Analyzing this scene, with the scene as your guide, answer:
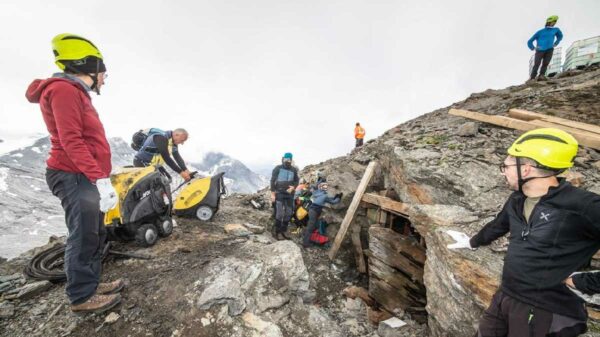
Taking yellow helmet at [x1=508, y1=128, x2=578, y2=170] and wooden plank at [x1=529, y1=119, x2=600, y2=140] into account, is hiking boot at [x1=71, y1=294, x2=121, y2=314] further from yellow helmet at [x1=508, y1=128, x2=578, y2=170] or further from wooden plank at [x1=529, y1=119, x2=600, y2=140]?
wooden plank at [x1=529, y1=119, x2=600, y2=140]

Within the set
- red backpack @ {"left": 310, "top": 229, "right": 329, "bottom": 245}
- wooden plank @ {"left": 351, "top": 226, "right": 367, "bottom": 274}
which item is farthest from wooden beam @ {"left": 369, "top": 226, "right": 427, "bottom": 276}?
red backpack @ {"left": 310, "top": 229, "right": 329, "bottom": 245}

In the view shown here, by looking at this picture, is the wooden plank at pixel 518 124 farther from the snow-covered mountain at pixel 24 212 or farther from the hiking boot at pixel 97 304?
the snow-covered mountain at pixel 24 212

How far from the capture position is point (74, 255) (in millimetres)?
2598

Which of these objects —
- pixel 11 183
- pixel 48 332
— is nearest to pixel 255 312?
pixel 48 332

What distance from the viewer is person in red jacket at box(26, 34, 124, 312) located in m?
2.46

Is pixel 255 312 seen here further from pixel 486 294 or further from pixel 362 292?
pixel 362 292

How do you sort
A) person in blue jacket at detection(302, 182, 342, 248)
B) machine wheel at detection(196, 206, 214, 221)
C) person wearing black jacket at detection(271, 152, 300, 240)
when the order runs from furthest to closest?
person wearing black jacket at detection(271, 152, 300, 240)
person in blue jacket at detection(302, 182, 342, 248)
machine wheel at detection(196, 206, 214, 221)

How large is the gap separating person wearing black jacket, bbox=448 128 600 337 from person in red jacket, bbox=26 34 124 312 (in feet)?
12.9

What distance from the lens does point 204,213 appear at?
616cm

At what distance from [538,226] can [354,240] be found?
5.89 m

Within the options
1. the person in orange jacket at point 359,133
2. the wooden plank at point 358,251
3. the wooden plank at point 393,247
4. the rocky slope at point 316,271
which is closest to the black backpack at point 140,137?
the rocky slope at point 316,271

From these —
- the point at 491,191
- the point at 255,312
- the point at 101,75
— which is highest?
the point at 101,75

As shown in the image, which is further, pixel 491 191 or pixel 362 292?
pixel 362 292

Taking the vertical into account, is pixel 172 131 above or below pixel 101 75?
below
